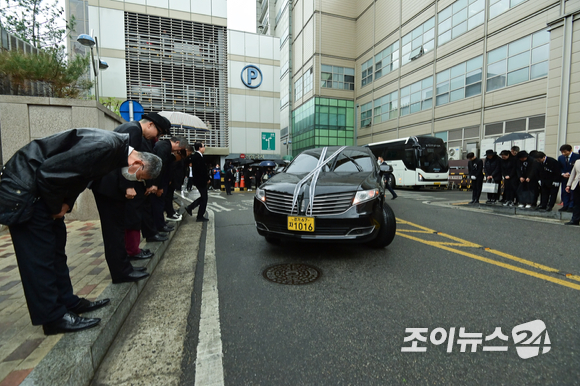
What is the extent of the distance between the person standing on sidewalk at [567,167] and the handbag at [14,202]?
10.3 m

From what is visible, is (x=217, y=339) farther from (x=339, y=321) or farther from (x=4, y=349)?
(x=4, y=349)

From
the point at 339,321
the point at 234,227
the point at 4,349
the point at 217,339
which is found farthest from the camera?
the point at 234,227

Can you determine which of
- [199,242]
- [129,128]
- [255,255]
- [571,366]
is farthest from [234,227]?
[571,366]

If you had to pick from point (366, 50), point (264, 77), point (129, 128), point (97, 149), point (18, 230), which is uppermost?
point (366, 50)

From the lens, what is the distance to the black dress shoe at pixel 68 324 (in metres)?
1.97

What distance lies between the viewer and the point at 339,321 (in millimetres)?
2377

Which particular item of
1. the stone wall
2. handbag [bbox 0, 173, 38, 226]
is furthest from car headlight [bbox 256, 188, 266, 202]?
the stone wall

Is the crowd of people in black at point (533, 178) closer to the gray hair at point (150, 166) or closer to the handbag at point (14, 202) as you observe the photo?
the gray hair at point (150, 166)

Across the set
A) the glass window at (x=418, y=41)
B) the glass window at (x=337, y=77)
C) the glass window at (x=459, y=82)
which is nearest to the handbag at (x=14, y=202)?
the glass window at (x=459, y=82)

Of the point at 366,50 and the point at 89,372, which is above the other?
the point at 366,50

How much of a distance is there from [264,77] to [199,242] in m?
28.5

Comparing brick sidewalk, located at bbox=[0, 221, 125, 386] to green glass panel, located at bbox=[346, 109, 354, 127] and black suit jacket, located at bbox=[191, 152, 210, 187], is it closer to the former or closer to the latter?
black suit jacket, located at bbox=[191, 152, 210, 187]

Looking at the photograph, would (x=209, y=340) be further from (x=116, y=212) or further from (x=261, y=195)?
(x=261, y=195)

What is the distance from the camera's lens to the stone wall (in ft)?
18.2
